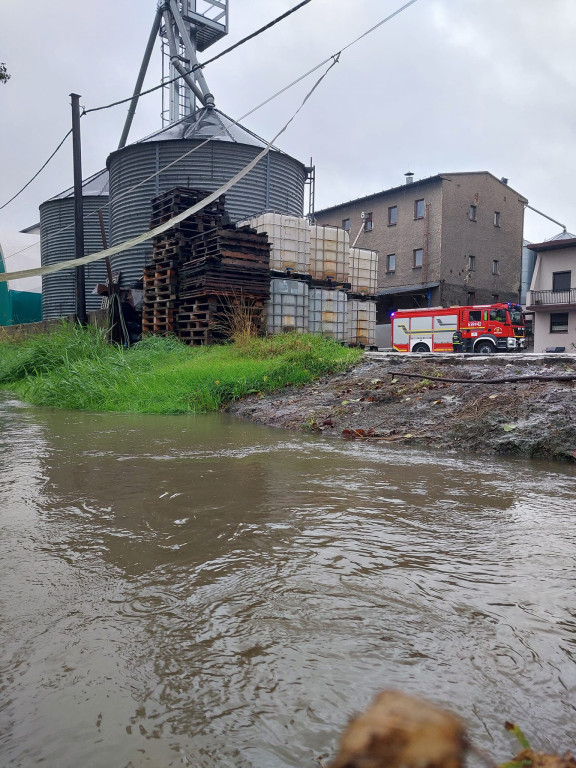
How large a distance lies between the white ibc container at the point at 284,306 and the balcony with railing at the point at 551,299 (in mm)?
20347

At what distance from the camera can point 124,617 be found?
5.47 feet

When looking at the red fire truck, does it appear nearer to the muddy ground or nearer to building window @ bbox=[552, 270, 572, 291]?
building window @ bbox=[552, 270, 572, 291]

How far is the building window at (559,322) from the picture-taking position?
29656mm

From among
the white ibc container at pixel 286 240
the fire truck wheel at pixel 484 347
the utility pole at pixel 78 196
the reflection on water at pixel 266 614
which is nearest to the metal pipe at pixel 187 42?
the utility pole at pixel 78 196

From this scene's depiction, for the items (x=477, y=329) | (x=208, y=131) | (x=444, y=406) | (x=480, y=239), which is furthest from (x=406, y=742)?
(x=480, y=239)

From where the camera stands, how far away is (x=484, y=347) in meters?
21.1

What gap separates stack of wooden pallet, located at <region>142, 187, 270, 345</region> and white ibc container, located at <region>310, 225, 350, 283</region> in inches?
77.2

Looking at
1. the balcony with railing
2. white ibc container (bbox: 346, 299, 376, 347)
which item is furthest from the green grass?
the balcony with railing

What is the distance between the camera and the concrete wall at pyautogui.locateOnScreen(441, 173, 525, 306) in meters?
31.6

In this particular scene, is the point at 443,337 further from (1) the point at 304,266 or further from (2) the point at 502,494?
(2) the point at 502,494

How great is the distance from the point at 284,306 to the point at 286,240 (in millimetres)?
1680

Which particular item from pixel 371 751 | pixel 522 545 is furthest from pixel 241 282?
pixel 371 751

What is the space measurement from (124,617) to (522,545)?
1.61 meters

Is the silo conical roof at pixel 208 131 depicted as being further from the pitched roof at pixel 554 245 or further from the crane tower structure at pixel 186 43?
the pitched roof at pixel 554 245
